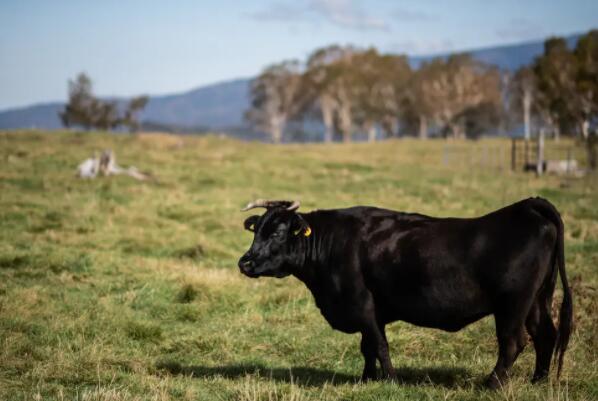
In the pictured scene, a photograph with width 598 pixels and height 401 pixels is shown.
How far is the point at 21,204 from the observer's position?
1941 cm

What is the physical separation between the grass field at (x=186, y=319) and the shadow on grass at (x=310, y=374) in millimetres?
24

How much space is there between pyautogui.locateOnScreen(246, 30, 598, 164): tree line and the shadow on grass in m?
84.4

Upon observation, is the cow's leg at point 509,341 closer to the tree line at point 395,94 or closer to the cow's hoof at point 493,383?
the cow's hoof at point 493,383

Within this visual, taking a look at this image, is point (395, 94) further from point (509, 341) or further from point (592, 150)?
point (509, 341)

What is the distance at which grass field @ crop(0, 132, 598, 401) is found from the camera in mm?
7000

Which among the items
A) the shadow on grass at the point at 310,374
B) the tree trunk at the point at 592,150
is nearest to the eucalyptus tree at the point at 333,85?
the tree trunk at the point at 592,150

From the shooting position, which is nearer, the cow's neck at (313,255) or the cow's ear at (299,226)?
the cow's ear at (299,226)

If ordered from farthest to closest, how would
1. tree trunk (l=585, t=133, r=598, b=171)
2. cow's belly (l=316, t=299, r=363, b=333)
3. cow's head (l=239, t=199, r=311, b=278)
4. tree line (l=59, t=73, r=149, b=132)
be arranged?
tree line (l=59, t=73, r=149, b=132) → tree trunk (l=585, t=133, r=598, b=171) → cow's head (l=239, t=199, r=311, b=278) → cow's belly (l=316, t=299, r=363, b=333)

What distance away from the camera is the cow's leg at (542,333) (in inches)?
279

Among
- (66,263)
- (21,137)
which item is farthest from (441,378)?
(21,137)

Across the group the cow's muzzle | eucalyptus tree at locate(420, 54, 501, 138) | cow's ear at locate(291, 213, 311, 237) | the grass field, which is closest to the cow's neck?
cow's ear at locate(291, 213, 311, 237)

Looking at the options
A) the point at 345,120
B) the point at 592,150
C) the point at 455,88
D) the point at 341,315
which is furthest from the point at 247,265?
the point at 345,120

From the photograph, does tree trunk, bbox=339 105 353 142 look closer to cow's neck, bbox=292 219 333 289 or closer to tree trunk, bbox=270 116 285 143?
tree trunk, bbox=270 116 285 143

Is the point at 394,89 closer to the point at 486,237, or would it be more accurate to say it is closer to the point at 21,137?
the point at 21,137
